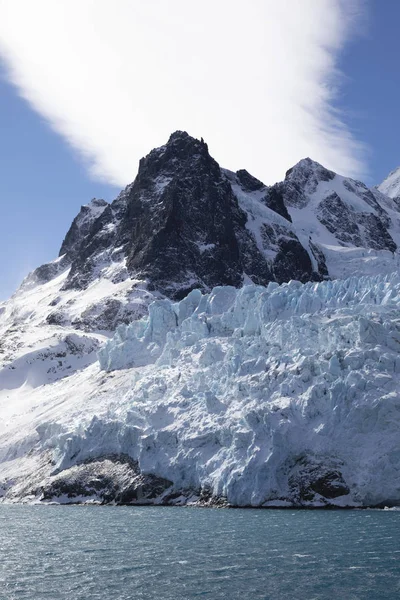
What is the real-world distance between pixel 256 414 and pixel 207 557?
83.8ft

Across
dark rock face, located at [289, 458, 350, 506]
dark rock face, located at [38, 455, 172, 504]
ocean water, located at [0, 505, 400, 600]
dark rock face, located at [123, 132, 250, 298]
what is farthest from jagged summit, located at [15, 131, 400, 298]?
ocean water, located at [0, 505, 400, 600]

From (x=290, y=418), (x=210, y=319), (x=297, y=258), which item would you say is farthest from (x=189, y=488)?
(x=297, y=258)

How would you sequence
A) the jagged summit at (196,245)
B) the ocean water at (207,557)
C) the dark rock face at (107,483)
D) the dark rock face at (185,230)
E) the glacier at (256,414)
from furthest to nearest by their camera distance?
the jagged summit at (196,245), the dark rock face at (185,230), the dark rock face at (107,483), the glacier at (256,414), the ocean water at (207,557)

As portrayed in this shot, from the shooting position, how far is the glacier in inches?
2162

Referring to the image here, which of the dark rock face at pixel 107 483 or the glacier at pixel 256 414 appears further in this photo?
the dark rock face at pixel 107 483

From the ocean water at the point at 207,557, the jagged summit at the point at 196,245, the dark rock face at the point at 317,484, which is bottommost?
the ocean water at the point at 207,557

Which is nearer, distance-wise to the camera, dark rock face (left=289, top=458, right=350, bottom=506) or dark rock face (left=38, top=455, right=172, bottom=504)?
dark rock face (left=289, top=458, right=350, bottom=506)

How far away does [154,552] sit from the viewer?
3456 centimetres

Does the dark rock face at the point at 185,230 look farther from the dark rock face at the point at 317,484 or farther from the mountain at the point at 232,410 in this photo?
the dark rock face at the point at 317,484

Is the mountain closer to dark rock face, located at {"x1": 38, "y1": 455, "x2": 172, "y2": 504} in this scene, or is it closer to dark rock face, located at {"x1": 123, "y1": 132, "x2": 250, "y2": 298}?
dark rock face, located at {"x1": 38, "y1": 455, "x2": 172, "y2": 504}

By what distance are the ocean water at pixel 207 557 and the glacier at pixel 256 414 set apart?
4.85 metres

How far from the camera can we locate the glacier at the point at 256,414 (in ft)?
180

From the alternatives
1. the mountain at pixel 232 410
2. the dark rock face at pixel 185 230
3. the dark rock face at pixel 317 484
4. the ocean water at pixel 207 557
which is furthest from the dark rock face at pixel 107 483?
the dark rock face at pixel 185 230

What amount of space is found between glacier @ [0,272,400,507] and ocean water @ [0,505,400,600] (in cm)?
485
